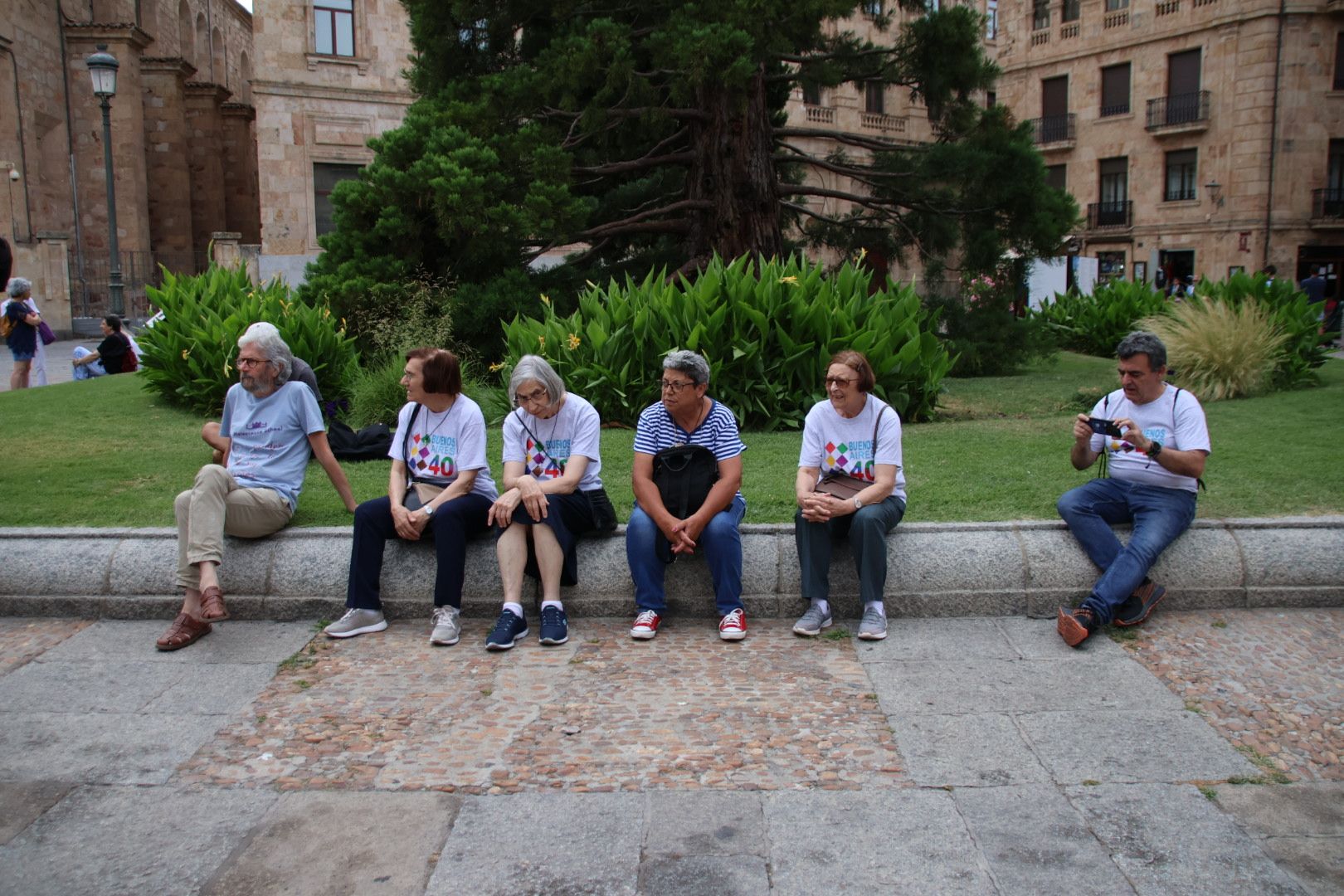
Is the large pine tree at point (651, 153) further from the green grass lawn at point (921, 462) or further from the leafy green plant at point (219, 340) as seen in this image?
the green grass lawn at point (921, 462)

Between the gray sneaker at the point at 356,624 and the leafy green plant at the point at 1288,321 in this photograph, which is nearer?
the gray sneaker at the point at 356,624

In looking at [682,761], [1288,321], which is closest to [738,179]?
[1288,321]

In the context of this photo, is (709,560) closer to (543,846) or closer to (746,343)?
(543,846)

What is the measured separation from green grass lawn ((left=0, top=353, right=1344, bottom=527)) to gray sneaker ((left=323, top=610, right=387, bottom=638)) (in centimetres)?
97

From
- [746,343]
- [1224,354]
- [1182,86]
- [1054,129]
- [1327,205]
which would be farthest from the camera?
[1054,129]

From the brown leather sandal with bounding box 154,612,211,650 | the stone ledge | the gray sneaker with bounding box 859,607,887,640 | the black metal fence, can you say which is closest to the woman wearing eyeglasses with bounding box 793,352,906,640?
the gray sneaker with bounding box 859,607,887,640

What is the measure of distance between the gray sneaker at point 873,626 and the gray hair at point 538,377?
5.87 feet

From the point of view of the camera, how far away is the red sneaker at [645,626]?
536 cm

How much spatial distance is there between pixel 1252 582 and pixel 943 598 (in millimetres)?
1449

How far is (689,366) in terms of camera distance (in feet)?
18.1

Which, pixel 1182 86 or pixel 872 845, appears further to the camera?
pixel 1182 86

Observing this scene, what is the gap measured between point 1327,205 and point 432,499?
37.2 metres

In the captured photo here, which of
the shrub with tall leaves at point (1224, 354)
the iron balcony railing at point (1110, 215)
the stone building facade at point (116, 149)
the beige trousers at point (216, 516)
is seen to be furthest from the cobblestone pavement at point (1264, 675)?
the iron balcony railing at point (1110, 215)

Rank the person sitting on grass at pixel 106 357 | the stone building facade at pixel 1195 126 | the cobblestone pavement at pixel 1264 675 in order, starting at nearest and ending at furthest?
the cobblestone pavement at pixel 1264 675, the person sitting on grass at pixel 106 357, the stone building facade at pixel 1195 126
